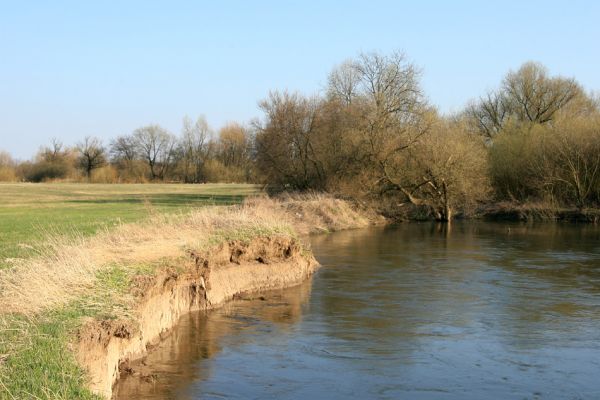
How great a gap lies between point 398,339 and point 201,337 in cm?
458

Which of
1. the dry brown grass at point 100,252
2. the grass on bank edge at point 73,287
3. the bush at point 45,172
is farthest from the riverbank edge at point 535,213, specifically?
the bush at point 45,172

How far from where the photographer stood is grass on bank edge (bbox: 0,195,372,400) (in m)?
8.61

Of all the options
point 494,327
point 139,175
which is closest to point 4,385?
point 494,327

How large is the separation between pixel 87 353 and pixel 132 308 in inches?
114

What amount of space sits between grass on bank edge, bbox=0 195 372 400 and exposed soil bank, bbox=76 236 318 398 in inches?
11.3

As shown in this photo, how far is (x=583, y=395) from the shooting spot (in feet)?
38.4

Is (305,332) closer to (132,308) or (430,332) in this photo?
(430,332)

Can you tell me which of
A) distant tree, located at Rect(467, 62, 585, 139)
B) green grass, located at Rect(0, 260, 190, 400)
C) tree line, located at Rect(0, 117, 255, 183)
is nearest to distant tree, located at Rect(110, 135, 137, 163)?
tree line, located at Rect(0, 117, 255, 183)

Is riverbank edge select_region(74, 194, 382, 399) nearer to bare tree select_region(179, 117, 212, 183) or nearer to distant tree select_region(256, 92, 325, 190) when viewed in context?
distant tree select_region(256, 92, 325, 190)

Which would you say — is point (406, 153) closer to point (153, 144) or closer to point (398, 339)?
point (398, 339)

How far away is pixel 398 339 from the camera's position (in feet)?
50.3

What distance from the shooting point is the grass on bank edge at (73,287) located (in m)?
8.61

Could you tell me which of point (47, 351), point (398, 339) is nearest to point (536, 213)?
point (398, 339)

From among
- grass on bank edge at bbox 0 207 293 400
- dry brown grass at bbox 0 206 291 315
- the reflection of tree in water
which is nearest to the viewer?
grass on bank edge at bbox 0 207 293 400
